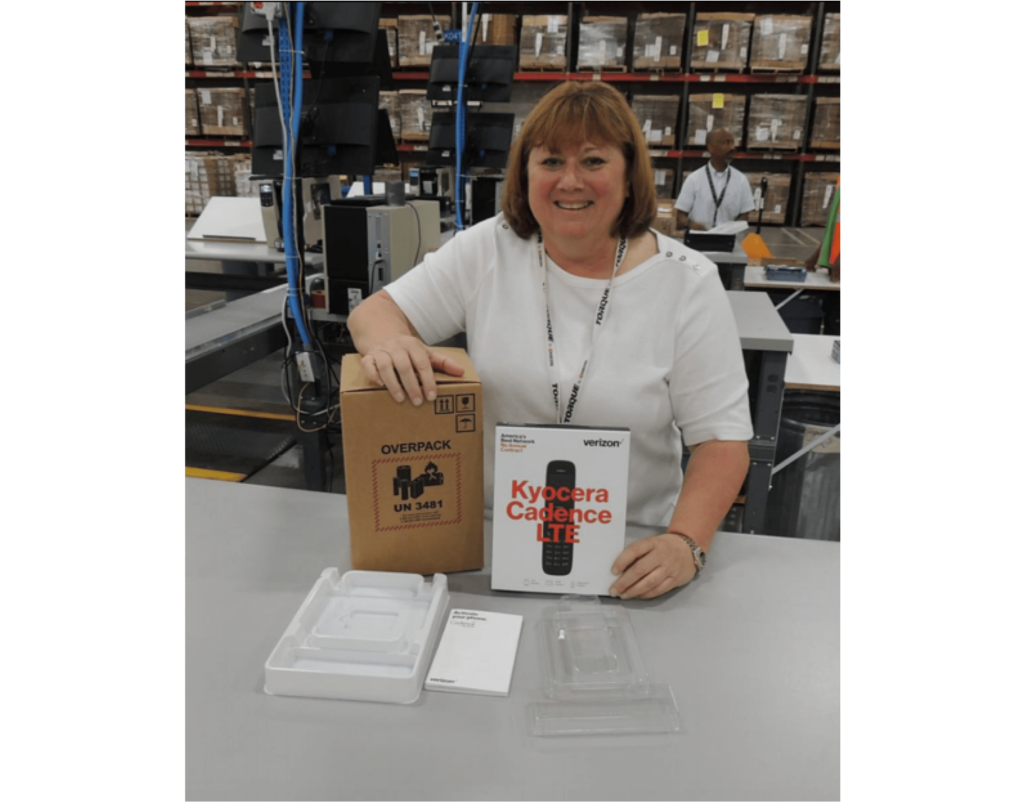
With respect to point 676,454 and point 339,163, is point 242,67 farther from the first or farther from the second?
point 676,454

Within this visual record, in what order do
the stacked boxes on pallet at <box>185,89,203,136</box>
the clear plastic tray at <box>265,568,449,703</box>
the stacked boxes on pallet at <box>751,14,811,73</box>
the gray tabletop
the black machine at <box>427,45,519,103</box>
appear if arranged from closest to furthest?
the gray tabletop → the clear plastic tray at <box>265,568,449,703</box> → the black machine at <box>427,45,519,103</box> → the stacked boxes on pallet at <box>751,14,811,73</box> → the stacked boxes on pallet at <box>185,89,203,136</box>

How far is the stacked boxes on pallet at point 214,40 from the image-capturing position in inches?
229

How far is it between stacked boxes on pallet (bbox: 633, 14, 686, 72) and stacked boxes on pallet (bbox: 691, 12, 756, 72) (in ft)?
0.45

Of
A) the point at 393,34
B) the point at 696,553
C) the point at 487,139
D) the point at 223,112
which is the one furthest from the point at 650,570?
the point at 223,112

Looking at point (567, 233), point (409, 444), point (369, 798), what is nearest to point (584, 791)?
point (369, 798)

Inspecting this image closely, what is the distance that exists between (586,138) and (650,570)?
0.75 meters

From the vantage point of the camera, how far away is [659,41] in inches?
209

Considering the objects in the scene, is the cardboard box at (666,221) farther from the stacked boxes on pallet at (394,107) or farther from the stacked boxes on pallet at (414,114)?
the stacked boxes on pallet at (394,107)

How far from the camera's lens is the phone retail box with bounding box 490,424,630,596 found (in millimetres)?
968

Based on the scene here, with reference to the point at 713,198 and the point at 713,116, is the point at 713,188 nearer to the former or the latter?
the point at 713,198

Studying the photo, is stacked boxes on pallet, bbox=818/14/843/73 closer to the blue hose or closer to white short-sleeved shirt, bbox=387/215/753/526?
the blue hose

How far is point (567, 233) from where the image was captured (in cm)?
127

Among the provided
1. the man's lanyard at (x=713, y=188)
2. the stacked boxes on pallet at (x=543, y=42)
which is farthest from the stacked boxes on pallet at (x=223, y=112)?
the man's lanyard at (x=713, y=188)

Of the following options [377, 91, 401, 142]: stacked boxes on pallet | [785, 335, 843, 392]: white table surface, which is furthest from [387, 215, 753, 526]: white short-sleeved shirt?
[377, 91, 401, 142]: stacked boxes on pallet
